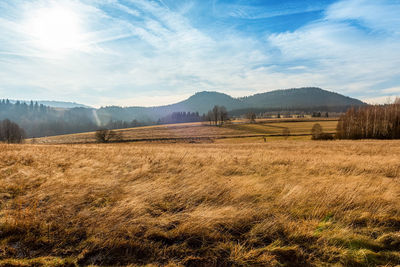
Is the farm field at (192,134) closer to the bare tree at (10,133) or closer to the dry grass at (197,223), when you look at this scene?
the bare tree at (10,133)

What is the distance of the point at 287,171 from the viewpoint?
8227 mm

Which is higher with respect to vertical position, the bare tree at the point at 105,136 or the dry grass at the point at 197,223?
the dry grass at the point at 197,223

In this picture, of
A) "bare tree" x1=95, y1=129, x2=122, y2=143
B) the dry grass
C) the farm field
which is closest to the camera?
the dry grass

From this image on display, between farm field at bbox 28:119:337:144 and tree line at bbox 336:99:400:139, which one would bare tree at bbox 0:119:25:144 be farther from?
tree line at bbox 336:99:400:139

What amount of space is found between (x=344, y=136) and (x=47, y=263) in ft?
243

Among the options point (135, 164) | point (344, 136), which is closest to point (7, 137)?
point (135, 164)

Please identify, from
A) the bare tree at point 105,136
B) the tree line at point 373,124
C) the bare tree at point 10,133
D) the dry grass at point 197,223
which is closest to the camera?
the dry grass at point 197,223

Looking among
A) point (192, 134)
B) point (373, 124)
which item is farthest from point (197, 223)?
point (373, 124)

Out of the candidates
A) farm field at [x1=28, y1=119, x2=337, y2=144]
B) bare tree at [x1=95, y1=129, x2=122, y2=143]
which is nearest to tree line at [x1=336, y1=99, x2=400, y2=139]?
farm field at [x1=28, y1=119, x2=337, y2=144]

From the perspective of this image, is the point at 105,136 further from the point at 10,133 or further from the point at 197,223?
the point at 197,223

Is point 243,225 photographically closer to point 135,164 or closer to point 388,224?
point 388,224

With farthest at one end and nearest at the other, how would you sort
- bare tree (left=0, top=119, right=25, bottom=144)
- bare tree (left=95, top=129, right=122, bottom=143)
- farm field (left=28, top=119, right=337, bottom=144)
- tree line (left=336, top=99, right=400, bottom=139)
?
bare tree (left=0, top=119, right=25, bottom=144) → farm field (left=28, top=119, right=337, bottom=144) → bare tree (left=95, top=129, right=122, bottom=143) → tree line (left=336, top=99, right=400, bottom=139)

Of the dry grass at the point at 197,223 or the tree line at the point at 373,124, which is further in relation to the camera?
the tree line at the point at 373,124

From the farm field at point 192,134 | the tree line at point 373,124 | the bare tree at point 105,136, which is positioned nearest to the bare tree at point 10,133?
the farm field at point 192,134
